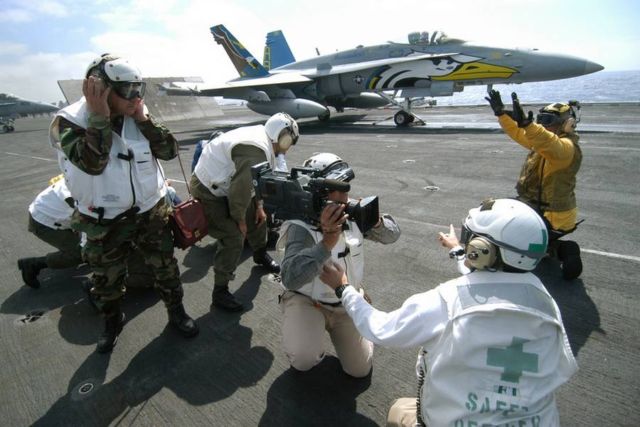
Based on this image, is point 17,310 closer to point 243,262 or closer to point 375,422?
point 243,262

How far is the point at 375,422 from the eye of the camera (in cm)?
229

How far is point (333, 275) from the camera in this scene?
217 cm

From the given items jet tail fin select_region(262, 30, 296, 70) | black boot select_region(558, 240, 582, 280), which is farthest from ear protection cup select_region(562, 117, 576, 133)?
jet tail fin select_region(262, 30, 296, 70)

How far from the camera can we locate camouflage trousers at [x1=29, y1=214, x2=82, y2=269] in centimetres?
411

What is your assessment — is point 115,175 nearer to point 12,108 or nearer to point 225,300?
point 225,300

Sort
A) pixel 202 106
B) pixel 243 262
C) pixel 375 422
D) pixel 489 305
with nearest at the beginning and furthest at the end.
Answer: pixel 489 305, pixel 375 422, pixel 243 262, pixel 202 106

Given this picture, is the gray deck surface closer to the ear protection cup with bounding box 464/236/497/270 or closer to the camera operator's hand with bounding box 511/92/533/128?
the ear protection cup with bounding box 464/236/497/270

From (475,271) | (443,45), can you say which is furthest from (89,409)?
(443,45)

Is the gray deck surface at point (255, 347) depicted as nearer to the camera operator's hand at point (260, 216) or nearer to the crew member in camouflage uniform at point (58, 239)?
the crew member in camouflage uniform at point (58, 239)

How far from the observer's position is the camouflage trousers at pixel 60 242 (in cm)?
411

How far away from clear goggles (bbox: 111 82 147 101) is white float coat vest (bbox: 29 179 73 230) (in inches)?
84.8

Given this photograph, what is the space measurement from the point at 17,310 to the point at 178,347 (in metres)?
2.24

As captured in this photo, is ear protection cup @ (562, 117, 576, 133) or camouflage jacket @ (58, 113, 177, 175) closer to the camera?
camouflage jacket @ (58, 113, 177, 175)

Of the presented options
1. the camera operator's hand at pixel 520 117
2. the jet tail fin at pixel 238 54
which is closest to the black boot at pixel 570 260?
the camera operator's hand at pixel 520 117
